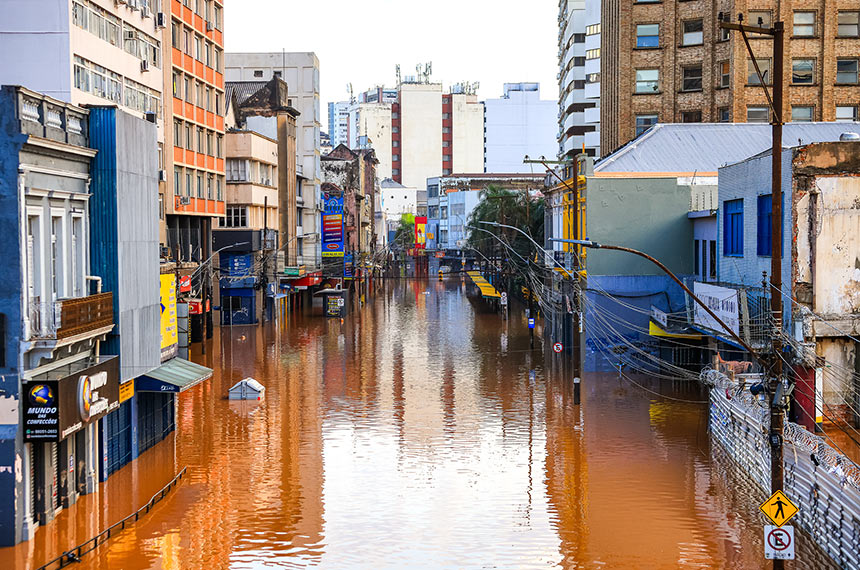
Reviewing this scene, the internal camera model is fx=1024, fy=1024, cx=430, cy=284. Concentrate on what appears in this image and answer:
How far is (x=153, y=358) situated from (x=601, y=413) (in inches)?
625

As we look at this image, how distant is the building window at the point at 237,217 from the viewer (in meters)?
69.5

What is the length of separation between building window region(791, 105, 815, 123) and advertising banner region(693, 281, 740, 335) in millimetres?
27292

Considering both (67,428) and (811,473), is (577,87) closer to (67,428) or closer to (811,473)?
(811,473)

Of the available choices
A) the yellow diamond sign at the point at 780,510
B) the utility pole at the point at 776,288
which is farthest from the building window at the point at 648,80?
the yellow diamond sign at the point at 780,510

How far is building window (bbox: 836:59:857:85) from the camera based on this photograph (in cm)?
6000

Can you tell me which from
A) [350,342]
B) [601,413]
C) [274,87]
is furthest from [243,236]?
[601,413]

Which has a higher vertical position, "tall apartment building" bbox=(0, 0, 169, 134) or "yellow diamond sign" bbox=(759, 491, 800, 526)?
"tall apartment building" bbox=(0, 0, 169, 134)

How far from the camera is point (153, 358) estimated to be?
2831cm

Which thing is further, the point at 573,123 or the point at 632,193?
the point at 573,123

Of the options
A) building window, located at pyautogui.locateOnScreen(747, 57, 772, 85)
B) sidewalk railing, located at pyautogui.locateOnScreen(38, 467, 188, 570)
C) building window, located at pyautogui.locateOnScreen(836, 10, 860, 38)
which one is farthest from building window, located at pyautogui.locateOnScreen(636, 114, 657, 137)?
sidewalk railing, located at pyautogui.locateOnScreen(38, 467, 188, 570)

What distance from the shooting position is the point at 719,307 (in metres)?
34.7

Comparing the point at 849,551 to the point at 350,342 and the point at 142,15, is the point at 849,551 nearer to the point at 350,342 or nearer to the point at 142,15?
the point at 142,15

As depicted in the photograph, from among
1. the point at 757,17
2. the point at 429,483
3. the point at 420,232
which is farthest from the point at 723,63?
the point at 420,232

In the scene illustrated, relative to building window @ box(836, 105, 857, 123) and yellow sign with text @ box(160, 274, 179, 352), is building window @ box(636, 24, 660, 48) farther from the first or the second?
yellow sign with text @ box(160, 274, 179, 352)
